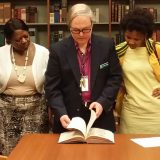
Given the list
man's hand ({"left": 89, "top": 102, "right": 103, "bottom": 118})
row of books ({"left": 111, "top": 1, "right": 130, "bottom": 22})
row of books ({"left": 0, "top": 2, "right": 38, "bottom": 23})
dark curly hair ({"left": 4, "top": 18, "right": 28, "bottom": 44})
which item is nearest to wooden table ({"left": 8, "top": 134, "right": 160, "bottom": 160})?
man's hand ({"left": 89, "top": 102, "right": 103, "bottom": 118})

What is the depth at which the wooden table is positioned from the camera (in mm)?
1799

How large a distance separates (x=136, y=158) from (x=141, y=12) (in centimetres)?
111

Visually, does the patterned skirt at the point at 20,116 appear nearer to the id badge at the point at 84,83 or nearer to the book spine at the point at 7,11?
the id badge at the point at 84,83

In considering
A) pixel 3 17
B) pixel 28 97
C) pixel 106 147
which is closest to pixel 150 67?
pixel 106 147

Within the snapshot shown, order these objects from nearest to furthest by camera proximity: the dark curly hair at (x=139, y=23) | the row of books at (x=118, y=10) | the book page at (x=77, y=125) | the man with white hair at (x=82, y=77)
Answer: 1. the book page at (x=77, y=125)
2. the man with white hair at (x=82, y=77)
3. the dark curly hair at (x=139, y=23)
4. the row of books at (x=118, y=10)

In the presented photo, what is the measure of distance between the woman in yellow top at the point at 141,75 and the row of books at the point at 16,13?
2883mm

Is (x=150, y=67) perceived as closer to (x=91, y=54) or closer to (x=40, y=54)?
(x=91, y=54)

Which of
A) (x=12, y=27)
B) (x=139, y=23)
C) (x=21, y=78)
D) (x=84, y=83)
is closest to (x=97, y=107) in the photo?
(x=84, y=83)

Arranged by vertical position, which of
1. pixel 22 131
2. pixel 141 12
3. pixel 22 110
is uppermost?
pixel 141 12

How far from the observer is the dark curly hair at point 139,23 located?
2.36 metres

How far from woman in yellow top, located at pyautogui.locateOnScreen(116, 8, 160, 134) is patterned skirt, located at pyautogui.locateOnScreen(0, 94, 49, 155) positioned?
2.29 ft

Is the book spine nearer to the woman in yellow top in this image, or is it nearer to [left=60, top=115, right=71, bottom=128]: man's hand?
the woman in yellow top

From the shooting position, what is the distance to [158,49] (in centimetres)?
243

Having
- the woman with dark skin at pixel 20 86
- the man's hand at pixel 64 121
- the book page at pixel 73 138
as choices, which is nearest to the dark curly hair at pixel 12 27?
the woman with dark skin at pixel 20 86
